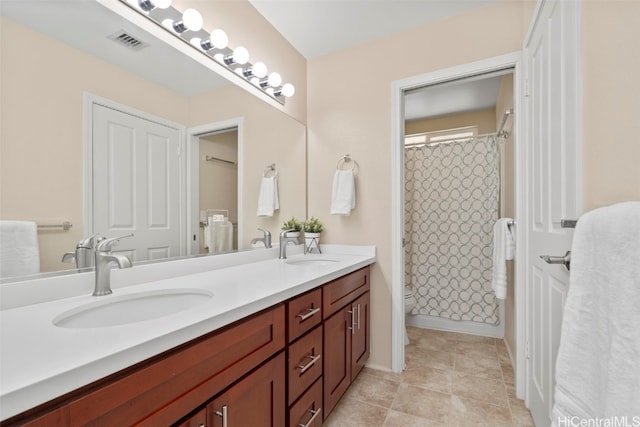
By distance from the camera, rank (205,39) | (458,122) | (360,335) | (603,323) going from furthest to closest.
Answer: (458,122)
(360,335)
(205,39)
(603,323)

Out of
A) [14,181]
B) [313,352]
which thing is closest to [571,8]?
[313,352]

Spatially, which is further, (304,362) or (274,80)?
(274,80)

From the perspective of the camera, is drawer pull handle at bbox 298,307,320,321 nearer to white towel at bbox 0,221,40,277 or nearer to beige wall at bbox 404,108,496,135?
white towel at bbox 0,221,40,277

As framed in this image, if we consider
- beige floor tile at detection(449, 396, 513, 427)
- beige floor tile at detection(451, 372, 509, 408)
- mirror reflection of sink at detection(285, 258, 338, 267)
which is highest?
mirror reflection of sink at detection(285, 258, 338, 267)

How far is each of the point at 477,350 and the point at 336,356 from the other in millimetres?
1453

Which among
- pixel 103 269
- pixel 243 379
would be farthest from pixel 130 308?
pixel 243 379

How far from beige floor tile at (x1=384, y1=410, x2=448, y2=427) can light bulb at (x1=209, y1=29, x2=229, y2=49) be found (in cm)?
213

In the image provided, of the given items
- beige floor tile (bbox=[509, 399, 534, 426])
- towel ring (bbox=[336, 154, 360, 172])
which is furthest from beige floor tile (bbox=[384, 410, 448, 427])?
towel ring (bbox=[336, 154, 360, 172])

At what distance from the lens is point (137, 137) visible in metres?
1.23

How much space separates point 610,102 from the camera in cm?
82

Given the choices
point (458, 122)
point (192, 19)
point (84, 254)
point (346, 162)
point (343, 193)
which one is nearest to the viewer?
point (84, 254)

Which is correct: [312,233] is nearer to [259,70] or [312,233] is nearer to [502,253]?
[259,70]

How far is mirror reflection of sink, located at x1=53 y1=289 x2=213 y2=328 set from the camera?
845 millimetres

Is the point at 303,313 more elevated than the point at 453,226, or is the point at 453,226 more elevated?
the point at 453,226
